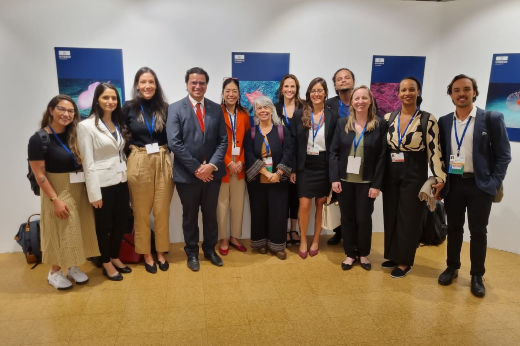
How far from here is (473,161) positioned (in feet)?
9.48

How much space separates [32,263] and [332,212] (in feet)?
10.2

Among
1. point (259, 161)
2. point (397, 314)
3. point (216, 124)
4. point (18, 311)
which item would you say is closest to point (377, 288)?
point (397, 314)

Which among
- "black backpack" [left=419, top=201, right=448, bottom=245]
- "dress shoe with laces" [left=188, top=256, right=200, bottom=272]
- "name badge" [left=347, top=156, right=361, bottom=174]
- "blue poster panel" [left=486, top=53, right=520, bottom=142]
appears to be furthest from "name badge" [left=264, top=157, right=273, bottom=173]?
"blue poster panel" [left=486, top=53, right=520, bottom=142]

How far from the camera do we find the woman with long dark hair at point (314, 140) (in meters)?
3.52

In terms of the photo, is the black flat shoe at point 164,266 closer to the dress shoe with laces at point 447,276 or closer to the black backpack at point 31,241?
the black backpack at point 31,241

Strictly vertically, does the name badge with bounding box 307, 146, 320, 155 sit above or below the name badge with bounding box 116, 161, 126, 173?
above

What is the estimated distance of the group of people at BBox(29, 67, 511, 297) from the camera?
9.49ft

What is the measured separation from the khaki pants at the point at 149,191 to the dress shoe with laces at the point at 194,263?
28 cm

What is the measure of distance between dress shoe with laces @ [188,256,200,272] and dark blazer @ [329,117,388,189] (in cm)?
156

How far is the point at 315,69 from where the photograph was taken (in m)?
4.17

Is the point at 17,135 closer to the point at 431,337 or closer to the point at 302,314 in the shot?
the point at 302,314

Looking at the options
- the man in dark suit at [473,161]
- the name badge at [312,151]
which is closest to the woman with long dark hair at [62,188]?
the name badge at [312,151]

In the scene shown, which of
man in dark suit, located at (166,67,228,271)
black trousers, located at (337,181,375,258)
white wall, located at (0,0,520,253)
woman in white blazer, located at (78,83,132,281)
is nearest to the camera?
woman in white blazer, located at (78,83,132,281)

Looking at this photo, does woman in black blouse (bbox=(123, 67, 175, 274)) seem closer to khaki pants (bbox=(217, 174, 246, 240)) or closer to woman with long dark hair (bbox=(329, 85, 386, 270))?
khaki pants (bbox=(217, 174, 246, 240))
